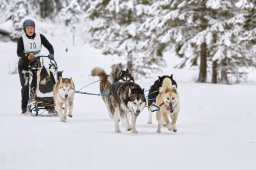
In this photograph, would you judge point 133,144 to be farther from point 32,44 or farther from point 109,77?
point 32,44

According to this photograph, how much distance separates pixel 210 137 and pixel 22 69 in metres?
5.06

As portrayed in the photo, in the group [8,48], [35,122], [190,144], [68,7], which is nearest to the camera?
[190,144]

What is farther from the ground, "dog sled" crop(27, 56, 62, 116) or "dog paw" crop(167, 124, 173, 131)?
"dog sled" crop(27, 56, 62, 116)

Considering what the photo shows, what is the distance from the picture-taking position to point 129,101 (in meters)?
8.17

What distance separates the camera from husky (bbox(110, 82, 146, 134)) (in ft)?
26.6

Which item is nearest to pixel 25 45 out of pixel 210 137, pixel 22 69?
pixel 22 69

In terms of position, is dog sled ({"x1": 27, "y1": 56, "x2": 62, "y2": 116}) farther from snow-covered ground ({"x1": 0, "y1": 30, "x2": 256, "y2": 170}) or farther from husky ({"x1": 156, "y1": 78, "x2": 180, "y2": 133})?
husky ({"x1": 156, "y1": 78, "x2": 180, "y2": 133})

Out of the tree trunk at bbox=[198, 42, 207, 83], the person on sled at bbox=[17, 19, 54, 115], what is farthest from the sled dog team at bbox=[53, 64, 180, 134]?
the tree trunk at bbox=[198, 42, 207, 83]

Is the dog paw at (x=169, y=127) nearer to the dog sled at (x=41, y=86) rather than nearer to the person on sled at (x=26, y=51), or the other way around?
the dog sled at (x=41, y=86)

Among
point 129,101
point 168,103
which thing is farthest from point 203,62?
point 129,101

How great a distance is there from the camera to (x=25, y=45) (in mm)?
11078

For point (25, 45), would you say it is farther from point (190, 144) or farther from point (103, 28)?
point (103, 28)

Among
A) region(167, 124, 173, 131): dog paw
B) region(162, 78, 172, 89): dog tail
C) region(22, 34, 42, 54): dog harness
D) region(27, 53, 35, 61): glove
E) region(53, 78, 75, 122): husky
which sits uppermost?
region(22, 34, 42, 54): dog harness

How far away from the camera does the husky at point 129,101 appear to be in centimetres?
811
